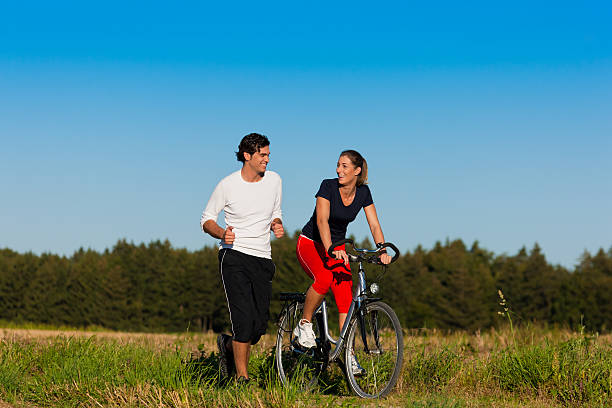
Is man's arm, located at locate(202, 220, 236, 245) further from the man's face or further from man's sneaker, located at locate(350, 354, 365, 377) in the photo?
man's sneaker, located at locate(350, 354, 365, 377)

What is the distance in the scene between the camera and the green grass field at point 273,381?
5.71m

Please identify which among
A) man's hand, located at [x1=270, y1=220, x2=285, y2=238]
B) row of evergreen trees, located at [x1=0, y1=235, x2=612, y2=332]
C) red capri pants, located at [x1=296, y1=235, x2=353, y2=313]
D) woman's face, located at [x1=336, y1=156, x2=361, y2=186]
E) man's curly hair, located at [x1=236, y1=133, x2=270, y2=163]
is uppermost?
man's curly hair, located at [x1=236, y1=133, x2=270, y2=163]

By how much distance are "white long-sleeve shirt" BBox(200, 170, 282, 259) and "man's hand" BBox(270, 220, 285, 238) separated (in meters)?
0.07

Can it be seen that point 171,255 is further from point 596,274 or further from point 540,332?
point 540,332

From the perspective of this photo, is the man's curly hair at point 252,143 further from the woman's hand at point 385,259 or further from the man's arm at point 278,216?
the woman's hand at point 385,259

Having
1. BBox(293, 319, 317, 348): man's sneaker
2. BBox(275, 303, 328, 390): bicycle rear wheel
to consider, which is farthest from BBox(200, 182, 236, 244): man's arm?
BBox(275, 303, 328, 390): bicycle rear wheel

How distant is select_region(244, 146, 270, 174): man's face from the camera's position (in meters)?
6.65

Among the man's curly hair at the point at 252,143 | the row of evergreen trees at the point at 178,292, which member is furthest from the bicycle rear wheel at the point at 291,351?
the row of evergreen trees at the point at 178,292

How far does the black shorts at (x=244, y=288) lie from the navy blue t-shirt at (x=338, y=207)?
2.30 feet

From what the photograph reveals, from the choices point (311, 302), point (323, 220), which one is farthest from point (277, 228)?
point (311, 302)

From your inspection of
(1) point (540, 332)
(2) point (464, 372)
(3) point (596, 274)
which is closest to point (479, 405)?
(2) point (464, 372)

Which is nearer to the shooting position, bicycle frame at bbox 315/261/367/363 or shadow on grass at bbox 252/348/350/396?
bicycle frame at bbox 315/261/367/363

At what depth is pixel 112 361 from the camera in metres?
7.32

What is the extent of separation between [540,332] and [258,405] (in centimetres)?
711
